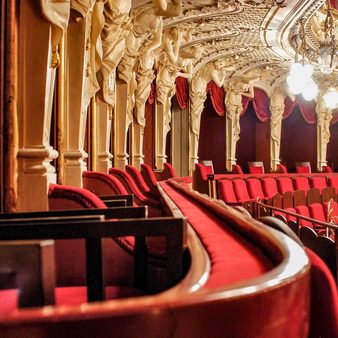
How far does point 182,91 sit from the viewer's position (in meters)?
8.61

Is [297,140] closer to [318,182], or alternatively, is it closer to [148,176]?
[318,182]

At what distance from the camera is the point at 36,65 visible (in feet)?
6.33

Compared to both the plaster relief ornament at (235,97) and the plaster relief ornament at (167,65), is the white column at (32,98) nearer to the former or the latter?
the plaster relief ornament at (167,65)

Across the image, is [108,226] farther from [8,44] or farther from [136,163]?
[136,163]

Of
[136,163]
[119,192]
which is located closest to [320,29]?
[136,163]

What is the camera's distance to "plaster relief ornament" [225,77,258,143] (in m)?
9.76

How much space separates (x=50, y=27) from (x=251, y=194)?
4.61m

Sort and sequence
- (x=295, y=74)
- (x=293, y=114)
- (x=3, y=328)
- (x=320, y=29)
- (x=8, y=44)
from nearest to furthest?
(x=3, y=328), (x=8, y=44), (x=295, y=74), (x=320, y=29), (x=293, y=114)

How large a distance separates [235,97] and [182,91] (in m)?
1.75

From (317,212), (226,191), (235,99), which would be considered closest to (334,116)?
(235,99)

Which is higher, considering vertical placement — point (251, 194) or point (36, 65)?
point (36, 65)

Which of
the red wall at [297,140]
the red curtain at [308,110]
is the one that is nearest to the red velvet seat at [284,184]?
the red curtain at [308,110]

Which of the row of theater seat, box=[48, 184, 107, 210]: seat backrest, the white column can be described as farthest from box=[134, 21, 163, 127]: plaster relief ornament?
the row of theater seat

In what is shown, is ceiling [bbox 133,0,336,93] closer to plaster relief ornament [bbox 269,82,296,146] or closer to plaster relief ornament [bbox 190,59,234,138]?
plaster relief ornament [bbox 190,59,234,138]
